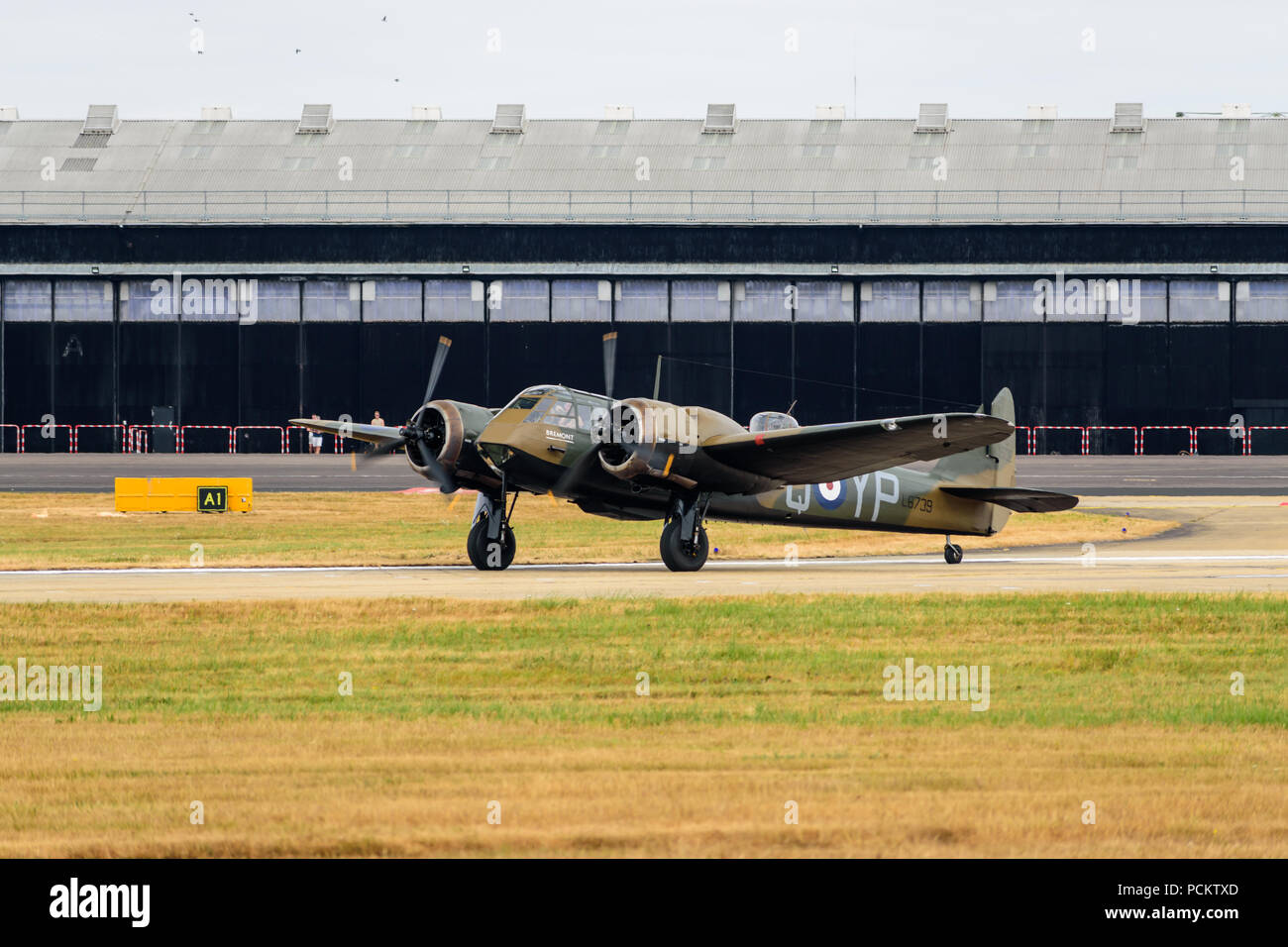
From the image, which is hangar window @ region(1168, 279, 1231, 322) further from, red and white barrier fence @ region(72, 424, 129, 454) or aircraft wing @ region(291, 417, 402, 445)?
aircraft wing @ region(291, 417, 402, 445)

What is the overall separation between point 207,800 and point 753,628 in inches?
389

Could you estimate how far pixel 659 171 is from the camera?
244ft

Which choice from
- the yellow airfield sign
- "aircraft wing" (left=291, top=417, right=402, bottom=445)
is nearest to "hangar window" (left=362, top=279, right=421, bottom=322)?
the yellow airfield sign

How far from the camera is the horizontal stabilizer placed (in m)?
29.8

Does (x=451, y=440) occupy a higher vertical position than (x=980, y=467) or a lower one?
higher

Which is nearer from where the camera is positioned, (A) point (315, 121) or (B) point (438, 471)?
(B) point (438, 471)

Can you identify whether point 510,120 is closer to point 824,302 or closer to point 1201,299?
point 824,302

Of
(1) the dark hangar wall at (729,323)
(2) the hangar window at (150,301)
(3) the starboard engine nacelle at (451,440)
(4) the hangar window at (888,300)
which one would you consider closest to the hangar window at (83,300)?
(1) the dark hangar wall at (729,323)

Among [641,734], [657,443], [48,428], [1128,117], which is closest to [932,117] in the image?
[1128,117]

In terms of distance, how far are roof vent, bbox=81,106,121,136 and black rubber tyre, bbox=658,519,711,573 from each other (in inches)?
2326

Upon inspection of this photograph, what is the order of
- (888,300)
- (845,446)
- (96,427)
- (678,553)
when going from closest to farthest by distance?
(845,446), (678,553), (888,300), (96,427)

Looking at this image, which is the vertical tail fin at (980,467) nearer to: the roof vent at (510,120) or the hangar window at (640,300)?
the hangar window at (640,300)

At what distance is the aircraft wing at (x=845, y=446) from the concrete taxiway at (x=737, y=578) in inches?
74.2

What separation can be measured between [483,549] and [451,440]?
2555mm
